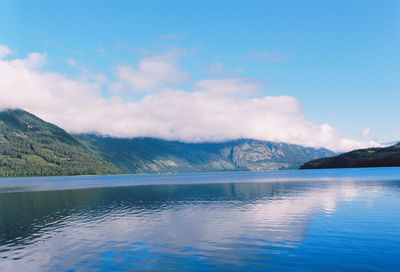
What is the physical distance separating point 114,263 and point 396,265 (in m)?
29.9

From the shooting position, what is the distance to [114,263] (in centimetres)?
3281

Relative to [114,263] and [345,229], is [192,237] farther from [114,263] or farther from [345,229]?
[345,229]

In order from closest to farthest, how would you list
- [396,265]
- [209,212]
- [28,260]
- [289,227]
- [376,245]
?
[396,265] < [28,260] < [376,245] < [289,227] < [209,212]

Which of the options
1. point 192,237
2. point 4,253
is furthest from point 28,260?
point 192,237

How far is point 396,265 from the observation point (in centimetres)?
2981

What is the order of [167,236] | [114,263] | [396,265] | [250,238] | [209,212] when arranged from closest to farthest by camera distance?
1. [396,265]
2. [114,263]
3. [250,238]
4. [167,236]
5. [209,212]

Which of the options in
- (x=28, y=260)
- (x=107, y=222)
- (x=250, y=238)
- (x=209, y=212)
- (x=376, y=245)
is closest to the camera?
(x=28, y=260)

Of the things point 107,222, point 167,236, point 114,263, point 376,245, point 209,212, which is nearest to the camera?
point 114,263

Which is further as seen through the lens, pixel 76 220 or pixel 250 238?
pixel 76 220

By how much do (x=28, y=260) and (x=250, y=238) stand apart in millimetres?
29111

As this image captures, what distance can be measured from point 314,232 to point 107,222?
39085 millimetres

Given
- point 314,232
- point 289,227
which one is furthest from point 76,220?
point 314,232

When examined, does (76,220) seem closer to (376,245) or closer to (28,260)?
(28,260)

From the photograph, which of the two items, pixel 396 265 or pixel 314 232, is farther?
pixel 314 232
